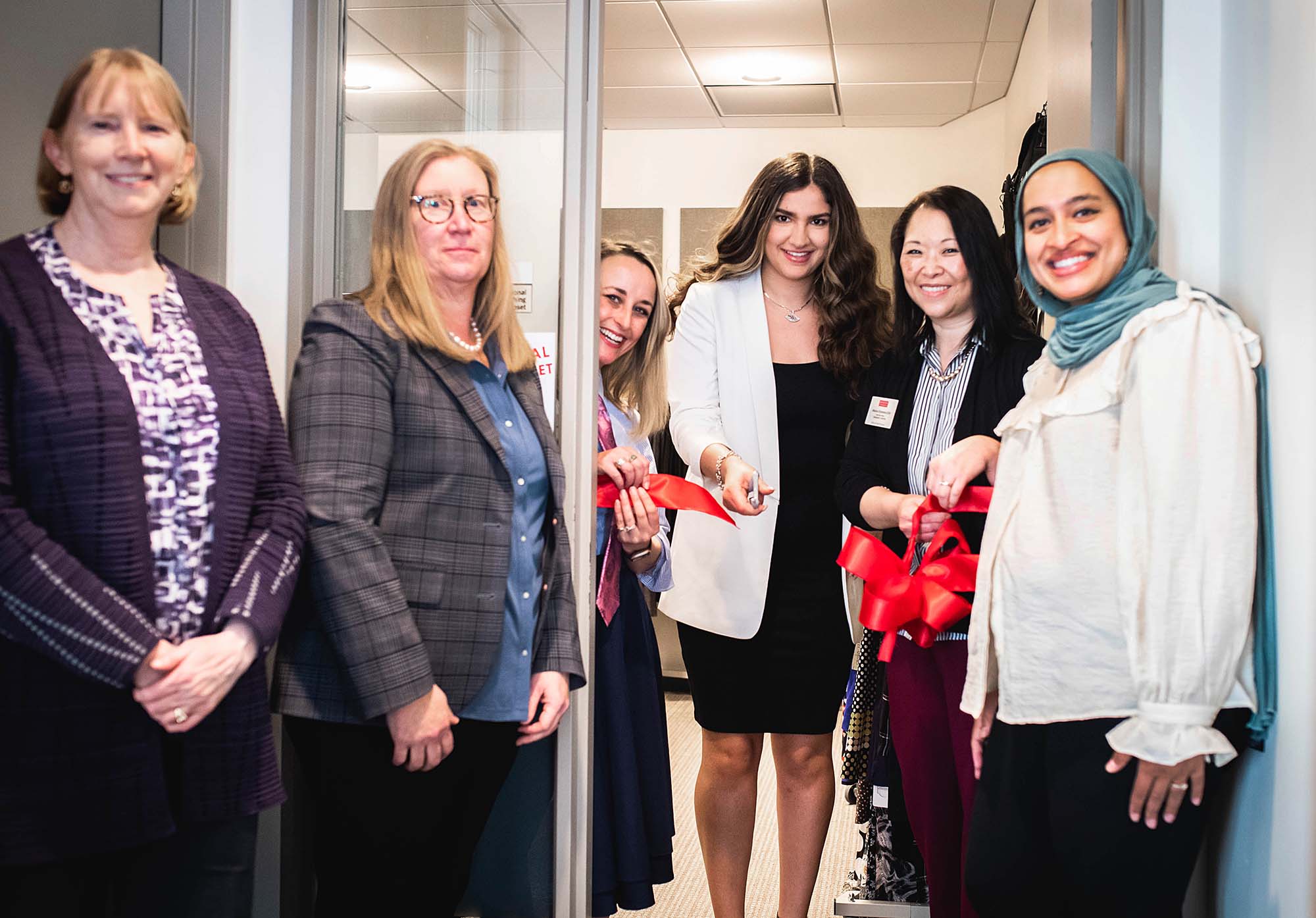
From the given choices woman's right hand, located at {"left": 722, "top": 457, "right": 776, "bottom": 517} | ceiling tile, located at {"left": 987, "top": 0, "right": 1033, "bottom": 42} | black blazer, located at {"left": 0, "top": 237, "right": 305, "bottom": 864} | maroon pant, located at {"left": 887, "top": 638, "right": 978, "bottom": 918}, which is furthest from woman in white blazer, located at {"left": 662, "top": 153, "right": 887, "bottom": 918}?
ceiling tile, located at {"left": 987, "top": 0, "right": 1033, "bottom": 42}

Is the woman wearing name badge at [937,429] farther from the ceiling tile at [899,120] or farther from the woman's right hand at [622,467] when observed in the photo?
the ceiling tile at [899,120]

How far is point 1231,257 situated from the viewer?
6.21 ft

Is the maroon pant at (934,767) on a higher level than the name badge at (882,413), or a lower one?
lower

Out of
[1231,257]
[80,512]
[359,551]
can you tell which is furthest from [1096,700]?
[80,512]

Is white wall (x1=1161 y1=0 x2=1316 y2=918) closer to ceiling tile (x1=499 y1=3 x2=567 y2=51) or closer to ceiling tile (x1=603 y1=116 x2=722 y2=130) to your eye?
ceiling tile (x1=499 y1=3 x2=567 y2=51)

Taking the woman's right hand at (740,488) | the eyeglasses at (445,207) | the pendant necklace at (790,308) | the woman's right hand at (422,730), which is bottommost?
the woman's right hand at (422,730)

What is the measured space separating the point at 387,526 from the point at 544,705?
44 centimetres

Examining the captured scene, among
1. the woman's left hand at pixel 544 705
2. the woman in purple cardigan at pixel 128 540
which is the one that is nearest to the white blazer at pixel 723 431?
the woman's left hand at pixel 544 705

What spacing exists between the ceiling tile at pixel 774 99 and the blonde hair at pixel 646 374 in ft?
12.6

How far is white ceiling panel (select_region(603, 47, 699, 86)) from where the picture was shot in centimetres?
557

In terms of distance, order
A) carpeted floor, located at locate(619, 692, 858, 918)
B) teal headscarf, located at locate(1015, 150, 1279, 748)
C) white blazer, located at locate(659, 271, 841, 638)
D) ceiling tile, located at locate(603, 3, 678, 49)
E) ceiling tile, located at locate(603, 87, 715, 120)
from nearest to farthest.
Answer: teal headscarf, located at locate(1015, 150, 1279, 748)
white blazer, located at locate(659, 271, 841, 638)
carpeted floor, located at locate(619, 692, 858, 918)
ceiling tile, located at locate(603, 3, 678, 49)
ceiling tile, located at locate(603, 87, 715, 120)

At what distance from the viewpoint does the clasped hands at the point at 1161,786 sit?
5.09 ft

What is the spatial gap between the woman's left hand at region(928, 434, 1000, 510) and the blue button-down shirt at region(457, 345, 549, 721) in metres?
0.72

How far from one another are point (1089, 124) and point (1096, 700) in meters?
1.13
